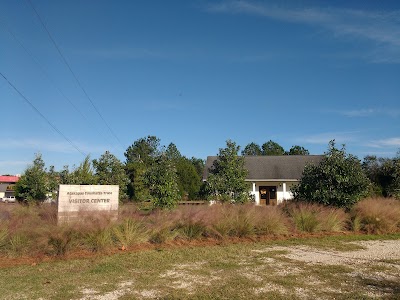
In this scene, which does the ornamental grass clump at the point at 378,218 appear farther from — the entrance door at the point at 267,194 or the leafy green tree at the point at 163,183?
the entrance door at the point at 267,194

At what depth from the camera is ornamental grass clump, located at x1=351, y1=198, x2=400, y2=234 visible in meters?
12.5

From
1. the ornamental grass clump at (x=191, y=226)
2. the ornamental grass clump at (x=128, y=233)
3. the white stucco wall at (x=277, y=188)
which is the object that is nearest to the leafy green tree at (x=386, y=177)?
the white stucco wall at (x=277, y=188)

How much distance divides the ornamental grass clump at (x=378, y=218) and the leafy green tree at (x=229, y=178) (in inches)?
287

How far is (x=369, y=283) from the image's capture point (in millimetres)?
5875

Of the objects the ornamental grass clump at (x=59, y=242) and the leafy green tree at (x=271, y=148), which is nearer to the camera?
the ornamental grass clump at (x=59, y=242)

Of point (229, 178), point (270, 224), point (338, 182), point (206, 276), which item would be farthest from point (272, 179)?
point (206, 276)

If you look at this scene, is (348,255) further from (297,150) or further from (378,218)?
(297,150)

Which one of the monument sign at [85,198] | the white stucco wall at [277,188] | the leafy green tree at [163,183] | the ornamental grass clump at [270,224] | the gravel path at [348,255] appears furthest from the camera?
the white stucco wall at [277,188]

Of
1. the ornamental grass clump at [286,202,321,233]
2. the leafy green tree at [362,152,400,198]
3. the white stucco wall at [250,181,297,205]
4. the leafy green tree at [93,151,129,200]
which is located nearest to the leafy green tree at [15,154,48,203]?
the leafy green tree at [93,151,129,200]

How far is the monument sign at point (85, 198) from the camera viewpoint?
11840 millimetres

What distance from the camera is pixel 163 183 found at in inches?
692

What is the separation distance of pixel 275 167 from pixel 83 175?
58.0 feet

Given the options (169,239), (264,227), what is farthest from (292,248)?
(169,239)

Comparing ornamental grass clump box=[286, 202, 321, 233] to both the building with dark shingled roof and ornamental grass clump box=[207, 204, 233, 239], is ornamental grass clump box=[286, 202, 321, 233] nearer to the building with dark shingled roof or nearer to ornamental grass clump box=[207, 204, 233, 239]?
ornamental grass clump box=[207, 204, 233, 239]
